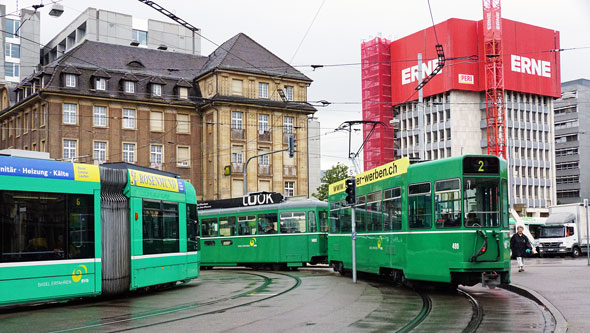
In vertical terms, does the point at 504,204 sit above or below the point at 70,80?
below

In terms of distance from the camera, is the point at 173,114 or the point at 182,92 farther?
the point at 182,92

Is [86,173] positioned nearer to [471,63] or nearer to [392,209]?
[392,209]

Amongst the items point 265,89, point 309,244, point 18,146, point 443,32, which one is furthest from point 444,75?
point 309,244

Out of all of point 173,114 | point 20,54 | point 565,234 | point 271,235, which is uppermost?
point 20,54

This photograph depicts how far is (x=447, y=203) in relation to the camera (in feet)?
52.0

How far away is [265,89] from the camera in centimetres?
6228

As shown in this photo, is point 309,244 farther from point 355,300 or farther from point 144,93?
point 144,93

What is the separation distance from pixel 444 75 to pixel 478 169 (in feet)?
262

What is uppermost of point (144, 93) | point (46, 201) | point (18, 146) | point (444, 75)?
point (444, 75)

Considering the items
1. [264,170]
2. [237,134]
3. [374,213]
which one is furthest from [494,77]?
[374,213]

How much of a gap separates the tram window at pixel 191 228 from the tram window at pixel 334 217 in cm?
553

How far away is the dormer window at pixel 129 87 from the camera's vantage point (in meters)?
58.1

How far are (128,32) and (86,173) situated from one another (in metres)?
67.5

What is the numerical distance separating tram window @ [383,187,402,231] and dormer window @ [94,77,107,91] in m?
42.0
